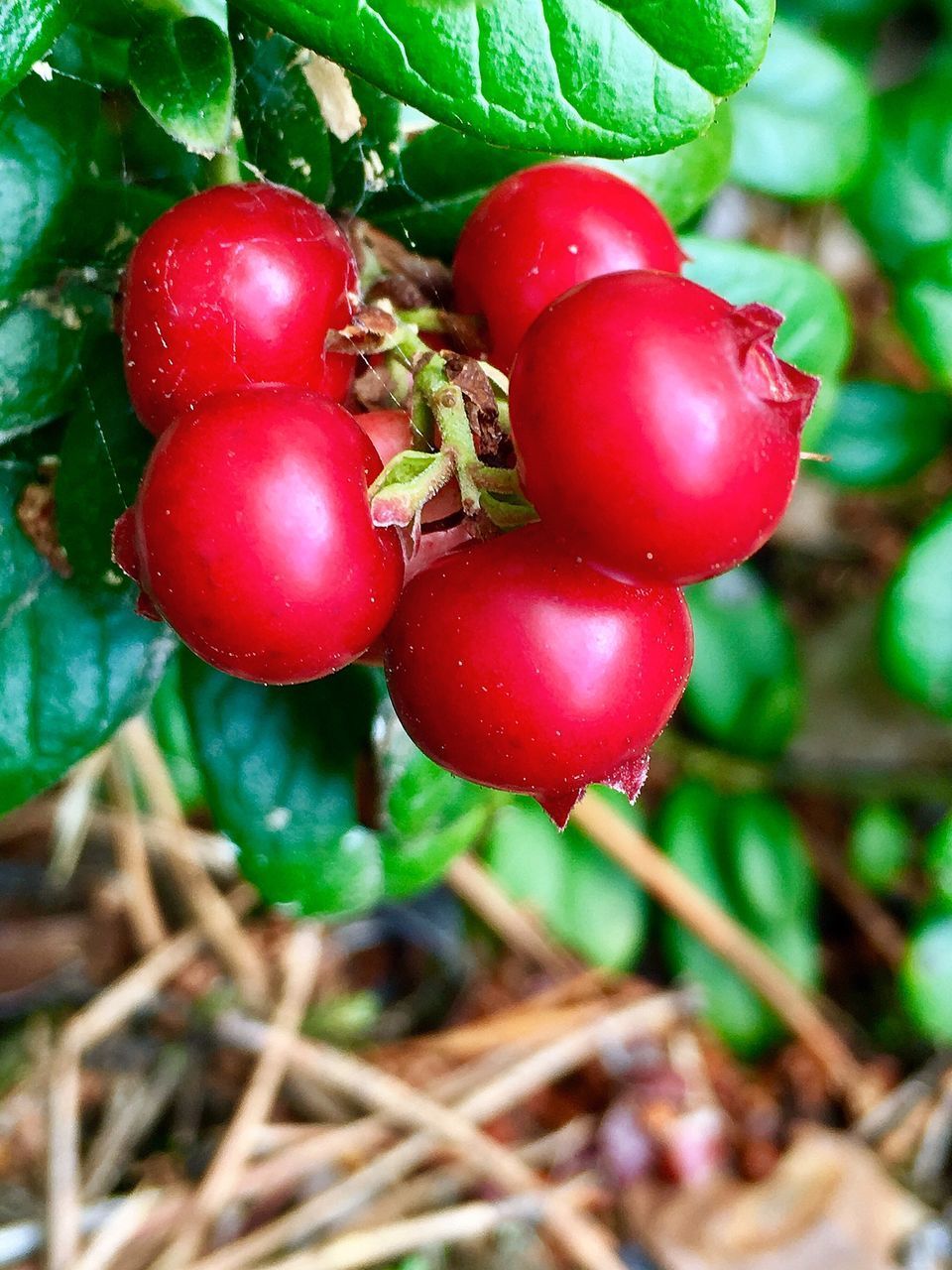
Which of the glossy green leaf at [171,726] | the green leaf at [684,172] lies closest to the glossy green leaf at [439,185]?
the green leaf at [684,172]

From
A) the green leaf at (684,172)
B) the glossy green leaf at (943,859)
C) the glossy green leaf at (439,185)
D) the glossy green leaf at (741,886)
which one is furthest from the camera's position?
the glossy green leaf at (741,886)

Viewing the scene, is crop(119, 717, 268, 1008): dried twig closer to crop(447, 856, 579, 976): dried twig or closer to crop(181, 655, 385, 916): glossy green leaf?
crop(447, 856, 579, 976): dried twig

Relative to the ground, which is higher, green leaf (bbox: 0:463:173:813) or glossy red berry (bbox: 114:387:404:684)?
glossy red berry (bbox: 114:387:404:684)

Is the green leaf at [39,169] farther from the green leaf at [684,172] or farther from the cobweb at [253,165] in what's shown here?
the green leaf at [684,172]

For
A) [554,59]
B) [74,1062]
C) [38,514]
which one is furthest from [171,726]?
[554,59]

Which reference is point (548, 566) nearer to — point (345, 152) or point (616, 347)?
point (616, 347)

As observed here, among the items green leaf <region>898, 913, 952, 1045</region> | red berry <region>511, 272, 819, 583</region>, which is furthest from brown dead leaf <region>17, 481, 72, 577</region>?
green leaf <region>898, 913, 952, 1045</region>
